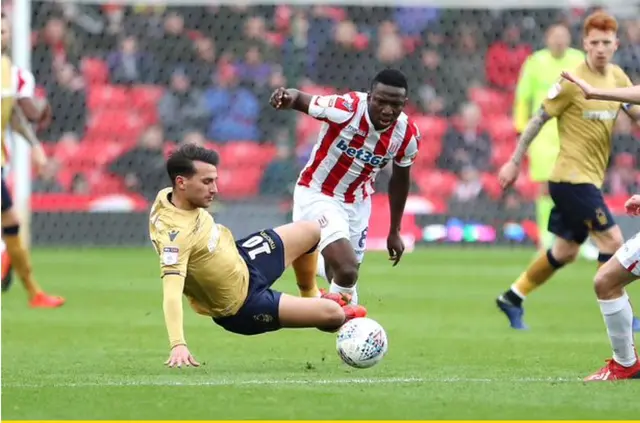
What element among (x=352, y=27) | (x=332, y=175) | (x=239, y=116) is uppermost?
(x=332, y=175)

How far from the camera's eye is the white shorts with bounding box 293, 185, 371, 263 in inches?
380

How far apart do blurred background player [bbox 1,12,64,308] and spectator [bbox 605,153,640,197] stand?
10.2 metres

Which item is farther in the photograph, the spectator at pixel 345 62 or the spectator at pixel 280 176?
the spectator at pixel 345 62

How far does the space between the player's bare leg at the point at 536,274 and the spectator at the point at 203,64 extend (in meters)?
11.1

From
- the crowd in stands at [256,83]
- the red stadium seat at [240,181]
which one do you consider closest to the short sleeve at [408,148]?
the crowd in stands at [256,83]

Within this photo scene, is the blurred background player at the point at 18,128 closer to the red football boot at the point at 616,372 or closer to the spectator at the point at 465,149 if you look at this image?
the red football boot at the point at 616,372

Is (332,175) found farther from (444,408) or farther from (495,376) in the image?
(444,408)

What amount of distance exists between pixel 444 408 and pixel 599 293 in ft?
5.19

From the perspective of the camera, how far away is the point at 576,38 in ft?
69.3

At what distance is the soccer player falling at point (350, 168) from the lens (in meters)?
9.30

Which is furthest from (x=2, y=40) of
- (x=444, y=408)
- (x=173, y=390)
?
(x=444, y=408)

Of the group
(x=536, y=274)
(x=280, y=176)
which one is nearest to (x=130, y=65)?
(x=280, y=176)

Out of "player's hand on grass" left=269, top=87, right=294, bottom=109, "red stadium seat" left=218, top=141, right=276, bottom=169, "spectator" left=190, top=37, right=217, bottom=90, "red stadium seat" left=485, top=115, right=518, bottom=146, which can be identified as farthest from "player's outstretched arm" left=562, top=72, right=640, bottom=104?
"spectator" left=190, top=37, right=217, bottom=90

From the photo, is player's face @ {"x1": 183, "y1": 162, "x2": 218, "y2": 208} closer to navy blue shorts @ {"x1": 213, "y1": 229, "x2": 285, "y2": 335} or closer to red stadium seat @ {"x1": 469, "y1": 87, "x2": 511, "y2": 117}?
navy blue shorts @ {"x1": 213, "y1": 229, "x2": 285, "y2": 335}
